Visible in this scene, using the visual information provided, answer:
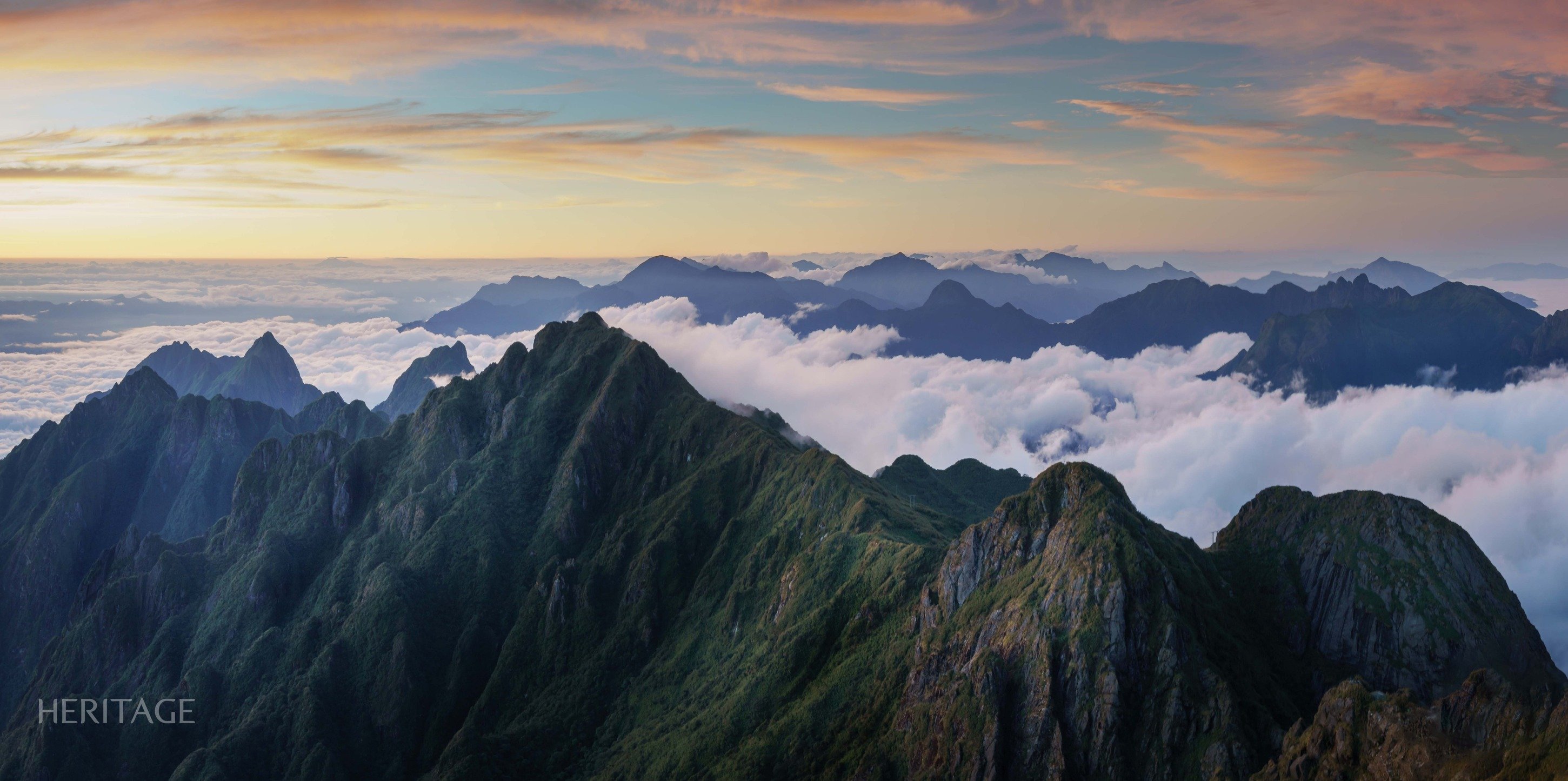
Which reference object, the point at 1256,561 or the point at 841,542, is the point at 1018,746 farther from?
the point at 841,542

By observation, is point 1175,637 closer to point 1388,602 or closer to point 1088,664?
point 1088,664

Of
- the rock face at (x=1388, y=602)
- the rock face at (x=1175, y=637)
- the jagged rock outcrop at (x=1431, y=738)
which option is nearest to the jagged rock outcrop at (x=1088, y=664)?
the rock face at (x=1175, y=637)

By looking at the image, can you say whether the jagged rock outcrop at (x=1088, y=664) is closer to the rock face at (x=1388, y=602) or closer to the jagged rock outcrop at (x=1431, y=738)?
the rock face at (x=1388, y=602)

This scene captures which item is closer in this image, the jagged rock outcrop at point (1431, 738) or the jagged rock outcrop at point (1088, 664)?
the jagged rock outcrop at point (1431, 738)

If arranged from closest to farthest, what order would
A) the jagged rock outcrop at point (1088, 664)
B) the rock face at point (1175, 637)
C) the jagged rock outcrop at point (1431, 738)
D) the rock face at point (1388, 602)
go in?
the jagged rock outcrop at point (1431, 738) < the jagged rock outcrop at point (1088, 664) < the rock face at point (1175, 637) < the rock face at point (1388, 602)

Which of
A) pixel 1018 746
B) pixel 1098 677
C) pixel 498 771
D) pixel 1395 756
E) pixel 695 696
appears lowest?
pixel 498 771

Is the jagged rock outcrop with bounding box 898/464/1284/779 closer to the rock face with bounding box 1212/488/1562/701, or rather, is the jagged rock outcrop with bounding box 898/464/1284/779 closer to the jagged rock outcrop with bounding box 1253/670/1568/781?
the rock face with bounding box 1212/488/1562/701

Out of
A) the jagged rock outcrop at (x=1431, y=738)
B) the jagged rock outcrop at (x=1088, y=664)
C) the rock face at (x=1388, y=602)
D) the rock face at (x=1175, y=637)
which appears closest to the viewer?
the jagged rock outcrop at (x=1431, y=738)

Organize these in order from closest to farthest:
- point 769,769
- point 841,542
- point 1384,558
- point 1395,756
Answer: point 1395,756
point 1384,558
point 769,769
point 841,542

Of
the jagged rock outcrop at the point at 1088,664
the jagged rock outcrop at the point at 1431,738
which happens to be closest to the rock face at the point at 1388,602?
the jagged rock outcrop at the point at 1088,664

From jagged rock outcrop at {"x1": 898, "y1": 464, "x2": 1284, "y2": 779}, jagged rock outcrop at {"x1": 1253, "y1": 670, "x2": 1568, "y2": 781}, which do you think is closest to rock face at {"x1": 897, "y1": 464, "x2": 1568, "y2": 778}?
jagged rock outcrop at {"x1": 898, "y1": 464, "x2": 1284, "y2": 779}

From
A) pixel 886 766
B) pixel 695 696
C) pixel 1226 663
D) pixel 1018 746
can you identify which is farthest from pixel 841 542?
pixel 1226 663
